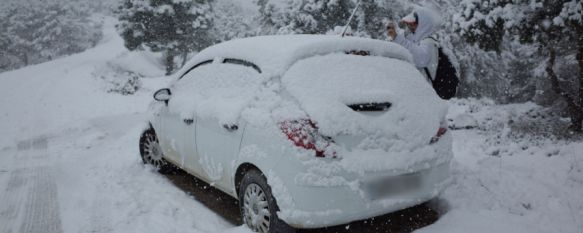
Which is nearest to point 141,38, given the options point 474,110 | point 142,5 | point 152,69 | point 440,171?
point 142,5

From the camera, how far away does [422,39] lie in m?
5.37

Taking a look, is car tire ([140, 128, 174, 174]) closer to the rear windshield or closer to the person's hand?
the rear windshield

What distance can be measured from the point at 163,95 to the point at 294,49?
2443mm

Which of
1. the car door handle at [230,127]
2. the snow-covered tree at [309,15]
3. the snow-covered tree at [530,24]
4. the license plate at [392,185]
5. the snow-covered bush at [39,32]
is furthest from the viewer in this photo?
the snow-covered bush at [39,32]

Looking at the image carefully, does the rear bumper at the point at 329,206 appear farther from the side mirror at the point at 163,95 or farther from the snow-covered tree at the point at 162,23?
the snow-covered tree at the point at 162,23

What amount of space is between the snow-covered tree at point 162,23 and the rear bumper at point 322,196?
2759cm

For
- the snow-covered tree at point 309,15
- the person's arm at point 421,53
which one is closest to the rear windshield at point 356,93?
the person's arm at point 421,53

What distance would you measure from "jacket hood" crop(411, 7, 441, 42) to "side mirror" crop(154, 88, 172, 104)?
307cm

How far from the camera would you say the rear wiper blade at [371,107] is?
3.53 m

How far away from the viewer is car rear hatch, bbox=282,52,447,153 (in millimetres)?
3416

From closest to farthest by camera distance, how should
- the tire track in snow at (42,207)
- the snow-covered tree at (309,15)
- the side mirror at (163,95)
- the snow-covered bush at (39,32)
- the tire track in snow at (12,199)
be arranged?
the tire track in snow at (42,207) < the tire track in snow at (12,199) < the side mirror at (163,95) < the snow-covered tree at (309,15) < the snow-covered bush at (39,32)

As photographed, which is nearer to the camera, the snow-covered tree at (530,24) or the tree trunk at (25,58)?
the snow-covered tree at (530,24)

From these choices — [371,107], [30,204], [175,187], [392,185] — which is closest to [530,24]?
[371,107]

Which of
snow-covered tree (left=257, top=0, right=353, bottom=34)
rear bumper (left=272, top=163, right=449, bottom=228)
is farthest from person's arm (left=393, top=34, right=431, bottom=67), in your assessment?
snow-covered tree (left=257, top=0, right=353, bottom=34)
